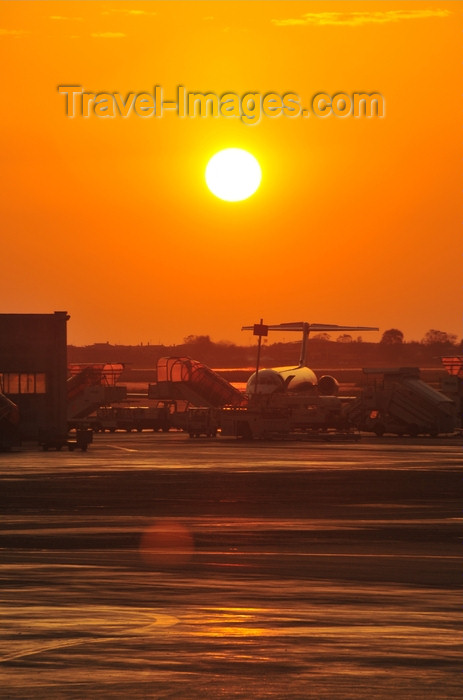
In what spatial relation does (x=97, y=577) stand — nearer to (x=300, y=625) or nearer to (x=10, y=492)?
(x=300, y=625)

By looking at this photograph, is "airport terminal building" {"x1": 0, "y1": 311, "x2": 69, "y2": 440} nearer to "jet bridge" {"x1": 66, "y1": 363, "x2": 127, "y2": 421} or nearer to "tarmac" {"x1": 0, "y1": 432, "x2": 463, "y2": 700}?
"jet bridge" {"x1": 66, "y1": 363, "x2": 127, "y2": 421}

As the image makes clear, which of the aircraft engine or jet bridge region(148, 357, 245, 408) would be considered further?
the aircraft engine

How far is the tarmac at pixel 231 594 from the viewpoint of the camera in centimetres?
1166

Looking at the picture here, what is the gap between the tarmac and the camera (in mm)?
11664

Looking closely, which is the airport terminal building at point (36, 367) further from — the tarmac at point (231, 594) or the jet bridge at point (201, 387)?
the tarmac at point (231, 594)

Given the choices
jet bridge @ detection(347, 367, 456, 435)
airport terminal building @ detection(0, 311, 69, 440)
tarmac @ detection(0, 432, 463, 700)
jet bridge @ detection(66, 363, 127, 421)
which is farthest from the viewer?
jet bridge @ detection(66, 363, 127, 421)

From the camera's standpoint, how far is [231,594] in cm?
1711

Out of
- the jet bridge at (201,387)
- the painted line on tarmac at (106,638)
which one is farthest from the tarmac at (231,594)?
the jet bridge at (201,387)

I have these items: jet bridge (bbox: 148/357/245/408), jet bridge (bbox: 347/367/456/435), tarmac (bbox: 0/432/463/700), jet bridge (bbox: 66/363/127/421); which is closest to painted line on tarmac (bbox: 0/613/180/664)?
tarmac (bbox: 0/432/463/700)

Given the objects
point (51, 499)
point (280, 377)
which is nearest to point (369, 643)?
point (51, 499)

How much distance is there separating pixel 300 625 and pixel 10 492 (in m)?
27.0

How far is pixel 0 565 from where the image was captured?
2061 cm

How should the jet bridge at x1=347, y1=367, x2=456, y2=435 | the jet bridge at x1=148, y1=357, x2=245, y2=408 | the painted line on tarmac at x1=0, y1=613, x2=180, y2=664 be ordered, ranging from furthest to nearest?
1. the jet bridge at x1=148, y1=357, x2=245, y2=408
2. the jet bridge at x1=347, y1=367, x2=456, y2=435
3. the painted line on tarmac at x1=0, y1=613, x2=180, y2=664

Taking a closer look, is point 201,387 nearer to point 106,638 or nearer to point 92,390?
point 92,390
